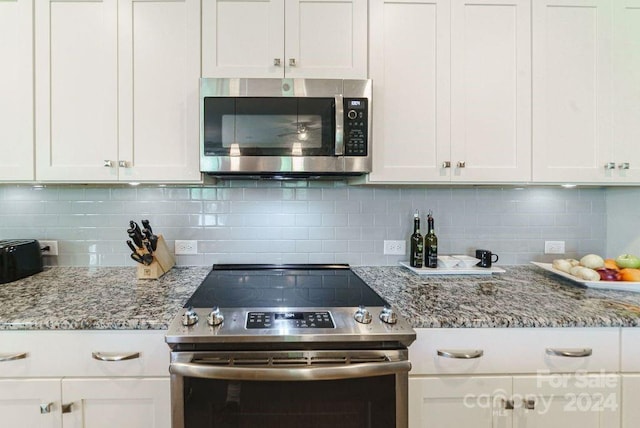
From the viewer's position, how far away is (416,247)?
1.75 metres

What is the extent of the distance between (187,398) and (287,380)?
0.33m

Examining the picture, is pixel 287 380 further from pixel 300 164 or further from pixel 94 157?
pixel 94 157

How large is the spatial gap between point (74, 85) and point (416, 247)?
1.85 m

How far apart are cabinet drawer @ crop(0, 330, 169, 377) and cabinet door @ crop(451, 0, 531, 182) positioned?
4.77 feet

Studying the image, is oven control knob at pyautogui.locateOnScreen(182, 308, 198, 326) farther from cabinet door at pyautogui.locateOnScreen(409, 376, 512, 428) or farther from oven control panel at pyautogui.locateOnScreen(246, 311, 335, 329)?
cabinet door at pyautogui.locateOnScreen(409, 376, 512, 428)

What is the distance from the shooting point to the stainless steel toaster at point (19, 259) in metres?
1.48

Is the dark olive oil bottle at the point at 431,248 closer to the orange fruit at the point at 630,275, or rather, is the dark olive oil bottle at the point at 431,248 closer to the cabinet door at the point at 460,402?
the cabinet door at the point at 460,402

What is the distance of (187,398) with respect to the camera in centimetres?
100

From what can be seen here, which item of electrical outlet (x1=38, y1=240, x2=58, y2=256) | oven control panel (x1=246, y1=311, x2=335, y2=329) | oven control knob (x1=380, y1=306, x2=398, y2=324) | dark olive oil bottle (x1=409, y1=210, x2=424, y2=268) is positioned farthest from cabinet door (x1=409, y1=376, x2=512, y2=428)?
electrical outlet (x1=38, y1=240, x2=58, y2=256)

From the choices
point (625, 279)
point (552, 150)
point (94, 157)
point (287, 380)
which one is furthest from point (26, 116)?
point (625, 279)

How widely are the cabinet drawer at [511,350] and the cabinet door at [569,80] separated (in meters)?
0.76

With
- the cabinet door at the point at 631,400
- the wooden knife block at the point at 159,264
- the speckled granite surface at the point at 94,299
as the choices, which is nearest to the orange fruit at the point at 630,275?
the cabinet door at the point at 631,400

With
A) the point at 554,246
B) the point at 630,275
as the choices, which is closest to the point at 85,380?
the point at 630,275

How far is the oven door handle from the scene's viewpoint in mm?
954
